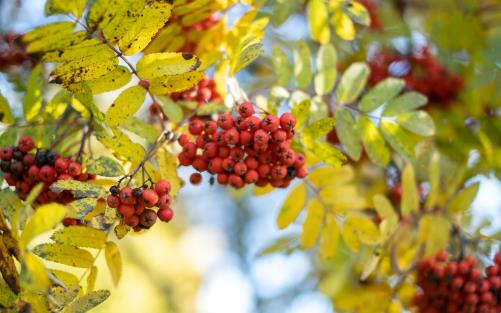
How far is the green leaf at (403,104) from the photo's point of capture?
221 cm

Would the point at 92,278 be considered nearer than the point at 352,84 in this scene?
Yes

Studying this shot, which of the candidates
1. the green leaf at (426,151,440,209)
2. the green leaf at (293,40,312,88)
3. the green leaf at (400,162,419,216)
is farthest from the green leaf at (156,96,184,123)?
the green leaf at (426,151,440,209)

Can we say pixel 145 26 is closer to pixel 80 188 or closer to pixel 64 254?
pixel 80 188

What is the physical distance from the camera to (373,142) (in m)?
2.15

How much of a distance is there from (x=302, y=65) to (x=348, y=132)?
331 millimetres

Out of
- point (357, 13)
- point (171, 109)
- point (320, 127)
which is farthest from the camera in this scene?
point (357, 13)

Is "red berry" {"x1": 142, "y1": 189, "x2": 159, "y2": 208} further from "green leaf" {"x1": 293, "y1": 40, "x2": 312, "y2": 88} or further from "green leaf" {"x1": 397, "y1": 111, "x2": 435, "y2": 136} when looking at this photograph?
"green leaf" {"x1": 397, "y1": 111, "x2": 435, "y2": 136}

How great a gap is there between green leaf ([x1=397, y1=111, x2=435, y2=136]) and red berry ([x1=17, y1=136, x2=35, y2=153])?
1236mm

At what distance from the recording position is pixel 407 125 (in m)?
2.19

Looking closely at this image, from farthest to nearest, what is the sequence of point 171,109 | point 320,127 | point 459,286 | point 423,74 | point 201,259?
1. point 201,259
2. point 423,74
3. point 459,286
4. point 171,109
5. point 320,127

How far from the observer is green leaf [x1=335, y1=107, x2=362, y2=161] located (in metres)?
2.08

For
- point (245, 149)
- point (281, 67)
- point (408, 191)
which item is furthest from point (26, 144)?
point (408, 191)

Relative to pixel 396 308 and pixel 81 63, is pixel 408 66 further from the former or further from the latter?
pixel 81 63

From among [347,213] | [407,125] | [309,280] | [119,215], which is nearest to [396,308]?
[347,213]
